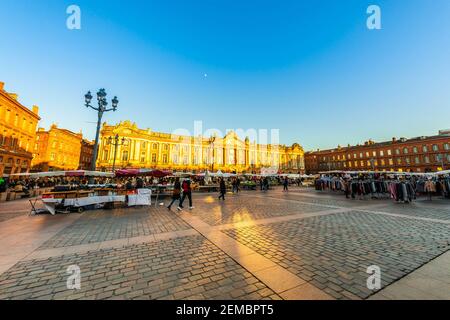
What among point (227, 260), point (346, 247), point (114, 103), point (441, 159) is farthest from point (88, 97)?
point (441, 159)

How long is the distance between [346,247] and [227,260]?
2994 millimetres

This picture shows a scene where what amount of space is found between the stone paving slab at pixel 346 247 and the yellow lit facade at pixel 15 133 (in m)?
38.5

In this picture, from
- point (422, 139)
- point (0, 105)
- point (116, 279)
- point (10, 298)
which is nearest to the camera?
point (10, 298)

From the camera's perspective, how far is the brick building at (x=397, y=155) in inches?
2019

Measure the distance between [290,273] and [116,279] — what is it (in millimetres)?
3011

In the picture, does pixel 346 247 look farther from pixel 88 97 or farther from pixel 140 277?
pixel 88 97

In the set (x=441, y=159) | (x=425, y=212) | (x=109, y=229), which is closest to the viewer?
(x=109, y=229)

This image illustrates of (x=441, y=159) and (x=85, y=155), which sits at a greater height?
(x=85, y=155)

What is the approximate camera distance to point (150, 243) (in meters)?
5.04

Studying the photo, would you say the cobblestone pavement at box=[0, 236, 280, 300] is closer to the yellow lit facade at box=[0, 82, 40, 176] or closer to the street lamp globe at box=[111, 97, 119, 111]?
the street lamp globe at box=[111, 97, 119, 111]

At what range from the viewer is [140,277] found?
10.8ft

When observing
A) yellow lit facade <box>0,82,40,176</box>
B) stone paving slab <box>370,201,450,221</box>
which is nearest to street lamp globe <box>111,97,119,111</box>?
stone paving slab <box>370,201,450,221</box>
